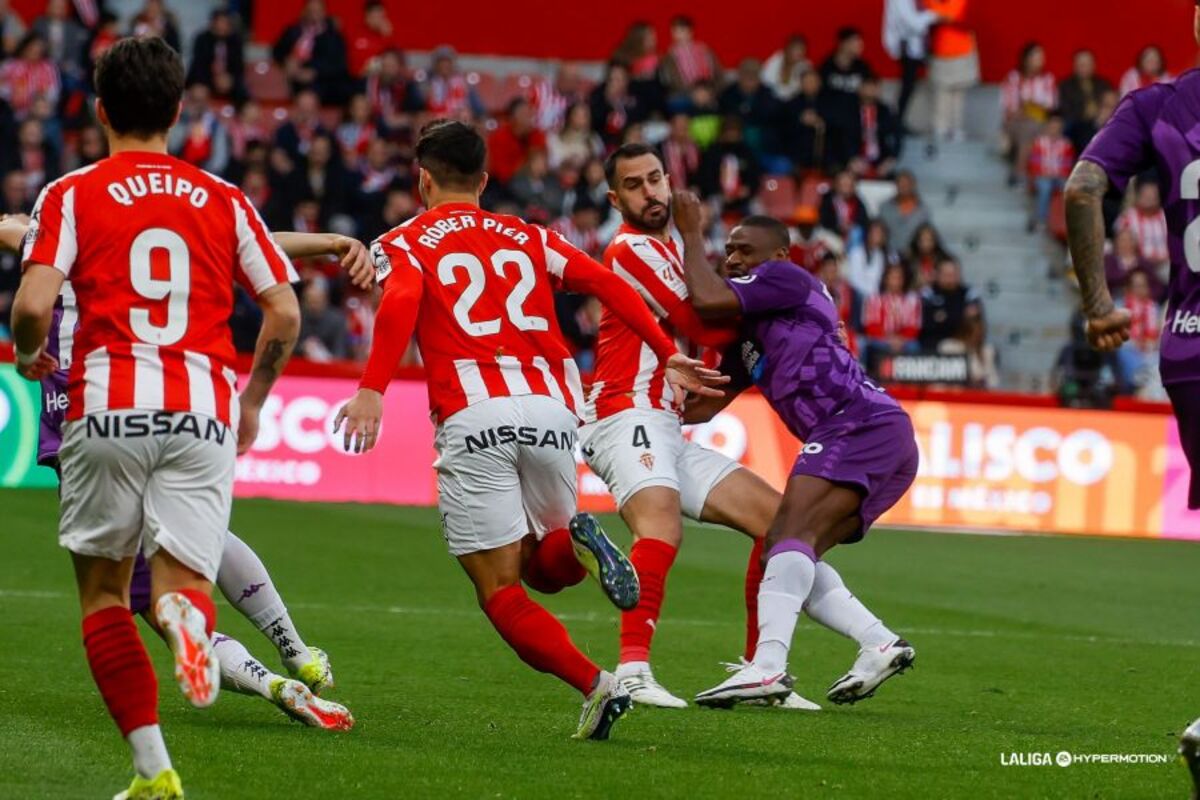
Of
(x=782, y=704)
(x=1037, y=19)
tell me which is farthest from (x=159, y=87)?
(x=1037, y=19)

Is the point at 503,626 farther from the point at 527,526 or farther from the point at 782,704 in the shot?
the point at 782,704

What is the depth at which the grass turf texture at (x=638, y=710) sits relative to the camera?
237 inches

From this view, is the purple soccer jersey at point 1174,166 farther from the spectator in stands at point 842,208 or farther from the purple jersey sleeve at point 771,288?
the spectator in stands at point 842,208

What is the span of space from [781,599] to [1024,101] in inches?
729

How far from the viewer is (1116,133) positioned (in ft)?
18.1

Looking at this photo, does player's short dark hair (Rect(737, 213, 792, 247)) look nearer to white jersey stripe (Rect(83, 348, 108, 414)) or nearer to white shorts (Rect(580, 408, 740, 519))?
white shorts (Rect(580, 408, 740, 519))

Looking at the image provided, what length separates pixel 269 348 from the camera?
222 inches

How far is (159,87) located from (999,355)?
60.9ft

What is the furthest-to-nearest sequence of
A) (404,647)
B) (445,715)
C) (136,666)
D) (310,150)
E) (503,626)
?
1. (310,150)
2. (404,647)
3. (445,715)
4. (503,626)
5. (136,666)

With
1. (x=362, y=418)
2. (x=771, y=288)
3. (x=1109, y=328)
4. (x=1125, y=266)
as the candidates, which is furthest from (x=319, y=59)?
(x=1109, y=328)

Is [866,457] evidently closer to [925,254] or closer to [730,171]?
[925,254]

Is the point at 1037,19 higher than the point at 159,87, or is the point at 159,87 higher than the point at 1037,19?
the point at 1037,19

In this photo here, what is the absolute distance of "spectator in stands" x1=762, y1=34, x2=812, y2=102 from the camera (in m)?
24.0

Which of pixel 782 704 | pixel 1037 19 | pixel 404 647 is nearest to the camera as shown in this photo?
pixel 782 704
